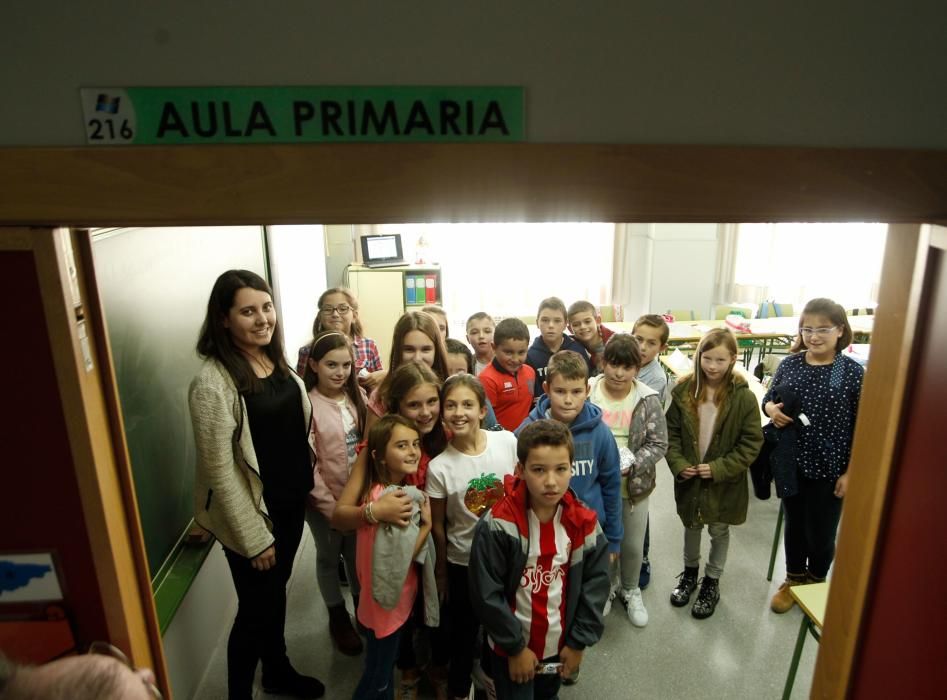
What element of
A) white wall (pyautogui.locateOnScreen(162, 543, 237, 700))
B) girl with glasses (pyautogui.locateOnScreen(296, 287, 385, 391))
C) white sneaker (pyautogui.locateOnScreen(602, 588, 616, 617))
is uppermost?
girl with glasses (pyautogui.locateOnScreen(296, 287, 385, 391))

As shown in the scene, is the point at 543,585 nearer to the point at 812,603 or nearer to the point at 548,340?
the point at 812,603

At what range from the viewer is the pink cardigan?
2.48m

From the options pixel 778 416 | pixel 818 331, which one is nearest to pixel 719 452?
pixel 778 416

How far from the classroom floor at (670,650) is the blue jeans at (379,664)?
0.38 metres

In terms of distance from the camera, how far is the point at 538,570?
1.98 m

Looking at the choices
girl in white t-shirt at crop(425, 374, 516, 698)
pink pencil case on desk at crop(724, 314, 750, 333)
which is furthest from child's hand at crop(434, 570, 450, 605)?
pink pencil case on desk at crop(724, 314, 750, 333)

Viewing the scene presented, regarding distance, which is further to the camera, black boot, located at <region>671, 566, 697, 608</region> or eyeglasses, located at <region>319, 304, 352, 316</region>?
eyeglasses, located at <region>319, 304, 352, 316</region>

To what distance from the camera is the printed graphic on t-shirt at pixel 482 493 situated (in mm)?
2209

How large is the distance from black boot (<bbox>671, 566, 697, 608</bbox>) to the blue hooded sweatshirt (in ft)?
2.18

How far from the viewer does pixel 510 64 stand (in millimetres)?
912

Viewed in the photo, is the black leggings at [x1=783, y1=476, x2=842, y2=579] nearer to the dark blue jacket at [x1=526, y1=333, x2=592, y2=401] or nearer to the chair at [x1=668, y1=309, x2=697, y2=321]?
the dark blue jacket at [x1=526, y1=333, x2=592, y2=401]

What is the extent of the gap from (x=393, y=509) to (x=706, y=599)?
5.81 ft

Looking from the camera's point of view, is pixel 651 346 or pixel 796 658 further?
pixel 651 346

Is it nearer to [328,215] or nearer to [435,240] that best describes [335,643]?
[328,215]
